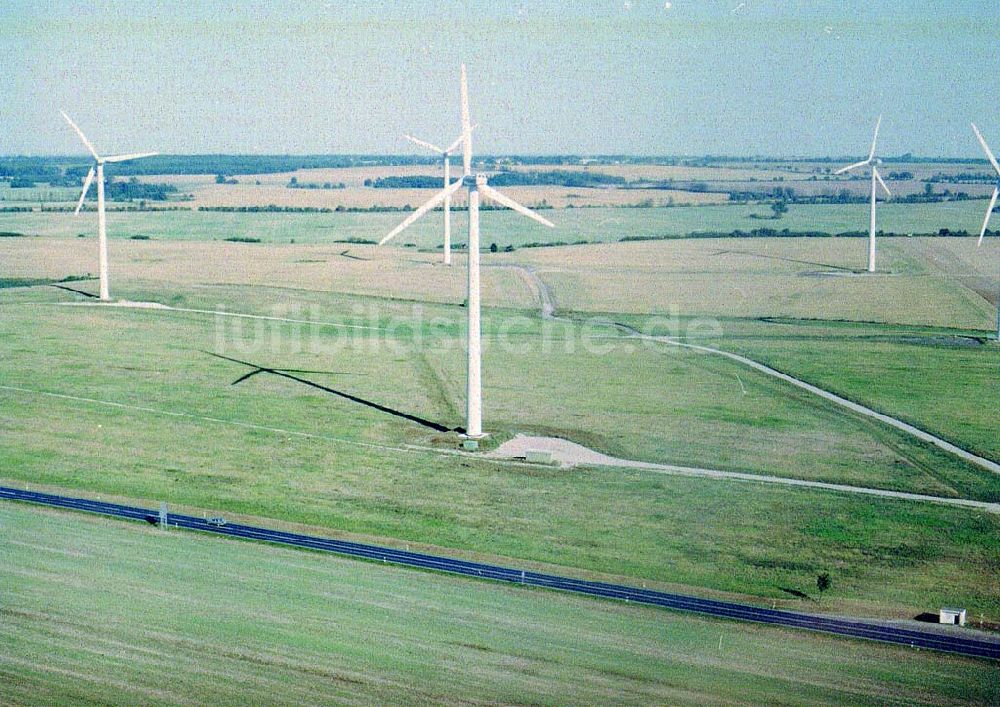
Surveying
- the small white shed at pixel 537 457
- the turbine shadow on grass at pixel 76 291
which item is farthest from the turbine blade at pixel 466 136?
the turbine shadow on grass at pixel 76 291

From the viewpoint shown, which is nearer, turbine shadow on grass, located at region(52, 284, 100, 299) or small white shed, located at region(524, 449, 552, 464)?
small white shed, located at region(524, 449, 552, 464)

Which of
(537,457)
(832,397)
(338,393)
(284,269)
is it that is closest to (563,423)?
(537,457)

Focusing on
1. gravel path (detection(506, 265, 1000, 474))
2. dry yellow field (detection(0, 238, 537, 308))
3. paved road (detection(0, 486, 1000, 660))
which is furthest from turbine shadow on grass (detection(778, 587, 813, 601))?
dry yellow field (detection(0, 238, 537, 308))

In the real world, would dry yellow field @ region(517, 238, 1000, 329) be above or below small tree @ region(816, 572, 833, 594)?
above

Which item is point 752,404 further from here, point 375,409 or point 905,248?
point 905,248

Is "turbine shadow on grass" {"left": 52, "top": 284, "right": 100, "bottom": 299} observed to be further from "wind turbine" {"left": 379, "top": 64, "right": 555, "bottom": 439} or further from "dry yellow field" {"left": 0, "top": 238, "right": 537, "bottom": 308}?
"wind turbine" {"left": 379, "top": 64, "right": 555, "bottom": 439}

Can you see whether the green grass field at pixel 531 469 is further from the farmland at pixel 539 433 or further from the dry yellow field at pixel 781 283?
the dry yellow field at pixel 781 283

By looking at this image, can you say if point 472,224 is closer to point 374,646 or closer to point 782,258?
point 374,646
